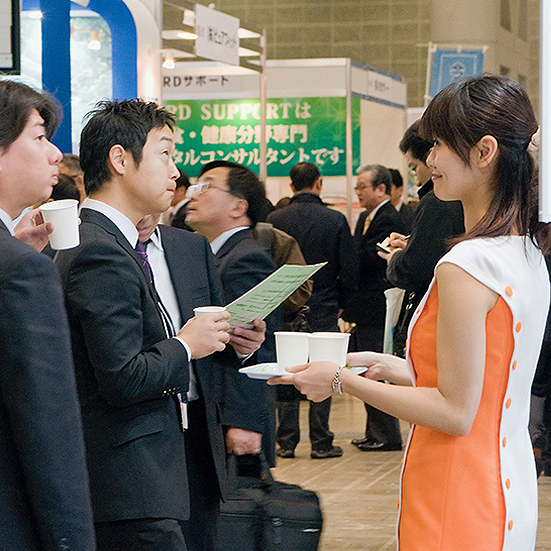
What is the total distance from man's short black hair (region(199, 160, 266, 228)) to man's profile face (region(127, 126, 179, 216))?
118 cm

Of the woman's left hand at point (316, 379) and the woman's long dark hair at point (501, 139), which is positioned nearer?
the woman's long dark hair at point (501, 139)

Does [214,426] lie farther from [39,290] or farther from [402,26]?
[402,26]

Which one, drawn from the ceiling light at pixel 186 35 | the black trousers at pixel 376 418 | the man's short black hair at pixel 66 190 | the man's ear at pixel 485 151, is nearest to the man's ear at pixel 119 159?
the man's ear at pixel 485 151

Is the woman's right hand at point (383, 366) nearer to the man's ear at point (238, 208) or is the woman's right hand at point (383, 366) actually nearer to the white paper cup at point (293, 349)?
the white paper cup at point (293, 349)

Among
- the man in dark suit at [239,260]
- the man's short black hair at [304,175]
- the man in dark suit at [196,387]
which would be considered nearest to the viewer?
the man in dark suit at [196,387]

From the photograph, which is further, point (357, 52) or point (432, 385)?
point (357, 52)

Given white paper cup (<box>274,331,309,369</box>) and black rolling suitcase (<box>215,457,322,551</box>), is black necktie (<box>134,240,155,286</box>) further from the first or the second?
black rolling suitcase (<box>215,457,322,551</box>)

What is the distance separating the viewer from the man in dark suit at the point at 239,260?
272cm

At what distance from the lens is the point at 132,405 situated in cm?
201

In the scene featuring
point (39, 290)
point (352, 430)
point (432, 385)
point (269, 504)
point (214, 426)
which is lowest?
point (352, 430)

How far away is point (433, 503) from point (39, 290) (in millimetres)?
810

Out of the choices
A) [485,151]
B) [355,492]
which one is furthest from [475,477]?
[355,492]

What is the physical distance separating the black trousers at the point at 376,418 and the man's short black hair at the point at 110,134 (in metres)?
3.99

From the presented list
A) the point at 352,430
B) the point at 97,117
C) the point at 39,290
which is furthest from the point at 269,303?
the point at 352,430
